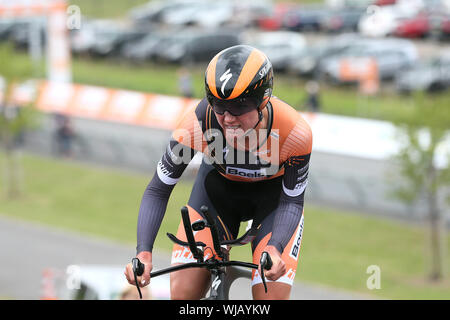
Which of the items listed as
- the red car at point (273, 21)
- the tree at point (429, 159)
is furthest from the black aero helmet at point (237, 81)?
the red car at point (273, 21)

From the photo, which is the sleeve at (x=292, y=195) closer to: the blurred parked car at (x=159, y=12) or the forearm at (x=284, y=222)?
the forearm at (x=284, y=222)

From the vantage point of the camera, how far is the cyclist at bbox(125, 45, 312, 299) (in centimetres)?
432

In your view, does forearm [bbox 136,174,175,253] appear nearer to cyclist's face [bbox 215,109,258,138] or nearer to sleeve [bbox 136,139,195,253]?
sleeve [bbox 136,139,195,253]

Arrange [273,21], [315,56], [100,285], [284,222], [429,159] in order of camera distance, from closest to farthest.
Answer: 1. [284,222]
2. [100,285]
3. [429,159]
4. [315,56]
5. [273,21]

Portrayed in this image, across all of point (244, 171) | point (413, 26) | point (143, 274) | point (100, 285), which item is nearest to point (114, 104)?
point (413, 26)

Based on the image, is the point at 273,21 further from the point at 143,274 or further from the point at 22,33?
the point at 143,274

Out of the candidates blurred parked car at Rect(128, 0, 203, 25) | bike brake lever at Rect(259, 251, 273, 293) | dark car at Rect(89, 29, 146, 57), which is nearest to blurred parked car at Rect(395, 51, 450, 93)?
dark car at Rect(89, 29, 146, 57)

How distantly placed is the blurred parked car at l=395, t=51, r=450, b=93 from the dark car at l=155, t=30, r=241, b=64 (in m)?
8.38

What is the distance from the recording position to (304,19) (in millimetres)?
37500

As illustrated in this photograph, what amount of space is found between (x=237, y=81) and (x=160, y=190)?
95 cm

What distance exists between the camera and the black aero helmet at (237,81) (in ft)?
13.8

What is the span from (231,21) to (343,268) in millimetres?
24765
